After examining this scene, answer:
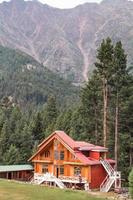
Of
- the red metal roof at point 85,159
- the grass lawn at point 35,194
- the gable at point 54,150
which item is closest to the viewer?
the grass lawn at point 35,194

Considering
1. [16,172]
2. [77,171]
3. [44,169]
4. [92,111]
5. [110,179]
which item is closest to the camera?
[110,179]

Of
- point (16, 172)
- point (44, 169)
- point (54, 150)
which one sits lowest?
point (16, 172)

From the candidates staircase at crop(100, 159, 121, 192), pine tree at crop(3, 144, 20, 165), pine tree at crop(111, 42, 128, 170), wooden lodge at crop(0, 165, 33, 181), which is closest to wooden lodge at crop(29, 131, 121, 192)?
staircase at crop(100, 159, 121, 192)

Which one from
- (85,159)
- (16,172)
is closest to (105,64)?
(85,159)

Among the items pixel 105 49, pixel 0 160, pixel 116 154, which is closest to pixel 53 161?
pixel 116 154

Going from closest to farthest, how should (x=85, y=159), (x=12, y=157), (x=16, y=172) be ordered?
(x=85, y=159)
(x=16, y=172)
(x=12, y=157)

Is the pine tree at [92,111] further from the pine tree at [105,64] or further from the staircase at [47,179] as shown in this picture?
the staircase at [47,179]

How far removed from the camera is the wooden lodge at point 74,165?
213 ft

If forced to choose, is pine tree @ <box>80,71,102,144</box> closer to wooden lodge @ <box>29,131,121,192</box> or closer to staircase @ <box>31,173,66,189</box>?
wooden lodge @ <box>29,131,121,192</box>

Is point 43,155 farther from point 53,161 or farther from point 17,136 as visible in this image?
point 17,136

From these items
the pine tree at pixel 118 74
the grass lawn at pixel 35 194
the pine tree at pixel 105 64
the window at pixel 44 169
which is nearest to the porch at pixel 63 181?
the window at pixel 44 169

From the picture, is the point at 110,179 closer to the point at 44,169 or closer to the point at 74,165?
the point at 74,165

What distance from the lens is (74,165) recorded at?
6681cm

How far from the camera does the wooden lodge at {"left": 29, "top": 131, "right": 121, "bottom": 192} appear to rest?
213 ft
